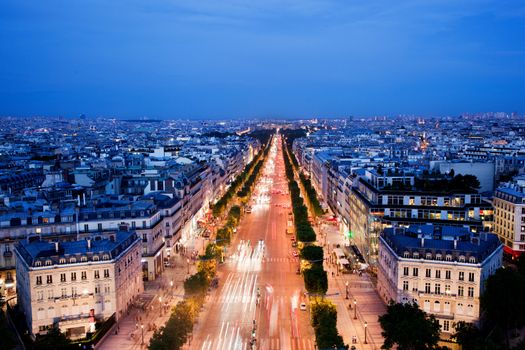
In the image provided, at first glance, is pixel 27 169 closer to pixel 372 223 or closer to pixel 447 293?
pixel 372 223

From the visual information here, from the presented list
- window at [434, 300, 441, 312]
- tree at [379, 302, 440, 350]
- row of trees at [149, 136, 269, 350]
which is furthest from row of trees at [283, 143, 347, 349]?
row of trees at [149, 136, 269, 350]

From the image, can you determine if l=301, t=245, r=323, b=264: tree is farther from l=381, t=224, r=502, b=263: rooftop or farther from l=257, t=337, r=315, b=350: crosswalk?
l=257, t=337, r=315, b=350: crosswalk

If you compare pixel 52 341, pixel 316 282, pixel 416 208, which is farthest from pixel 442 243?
pixel 52 341

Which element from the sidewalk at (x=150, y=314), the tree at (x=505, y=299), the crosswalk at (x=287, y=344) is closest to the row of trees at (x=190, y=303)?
the sidewalk at (x=150, y=314)

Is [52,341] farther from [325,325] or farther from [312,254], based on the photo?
[312,254]

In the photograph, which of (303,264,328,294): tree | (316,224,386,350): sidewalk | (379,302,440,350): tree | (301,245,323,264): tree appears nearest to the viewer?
(379,302,440,350): tree

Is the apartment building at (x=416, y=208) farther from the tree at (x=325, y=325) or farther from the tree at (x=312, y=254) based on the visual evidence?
the tree at (x=325, y=325)
